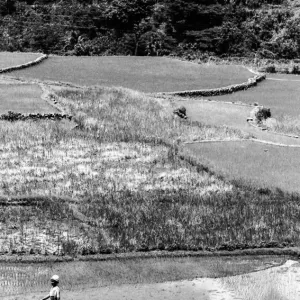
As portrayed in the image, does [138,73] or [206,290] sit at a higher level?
[206,290]

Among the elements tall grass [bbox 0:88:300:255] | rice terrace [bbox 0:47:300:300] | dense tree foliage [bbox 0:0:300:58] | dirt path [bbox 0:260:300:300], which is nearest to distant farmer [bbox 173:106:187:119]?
rice terrace [bbox 0:47:300:300]

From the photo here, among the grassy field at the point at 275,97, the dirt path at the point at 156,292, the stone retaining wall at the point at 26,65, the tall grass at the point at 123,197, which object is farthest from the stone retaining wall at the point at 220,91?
the dirt path at the point at 156,292

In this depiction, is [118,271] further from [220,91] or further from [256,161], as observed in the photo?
[220,91]

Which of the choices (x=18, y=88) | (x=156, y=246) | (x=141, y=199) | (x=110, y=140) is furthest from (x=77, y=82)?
(x=156, y=246)

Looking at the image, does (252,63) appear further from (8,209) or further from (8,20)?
(8,209)

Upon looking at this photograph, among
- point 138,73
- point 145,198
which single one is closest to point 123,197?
point 145,198
